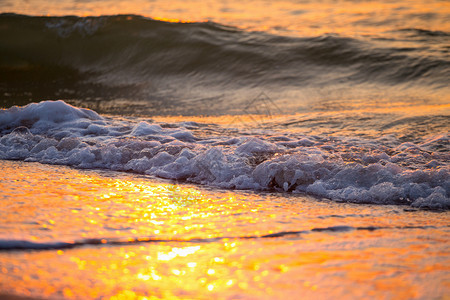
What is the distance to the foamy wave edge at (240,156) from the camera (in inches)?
104

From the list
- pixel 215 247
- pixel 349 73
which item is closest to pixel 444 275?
pixel 215 247

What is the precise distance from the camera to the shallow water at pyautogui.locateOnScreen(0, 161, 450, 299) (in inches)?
55.7

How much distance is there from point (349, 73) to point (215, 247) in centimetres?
568

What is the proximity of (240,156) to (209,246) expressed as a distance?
150 centimetres

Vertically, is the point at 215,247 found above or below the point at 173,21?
below

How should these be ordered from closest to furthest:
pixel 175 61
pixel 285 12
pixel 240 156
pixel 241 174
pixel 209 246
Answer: pixel 209 246 < pixel 241 174 < pixel 240 156 < pixel 175 61 < pixel 285 12

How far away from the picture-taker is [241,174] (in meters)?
2.89

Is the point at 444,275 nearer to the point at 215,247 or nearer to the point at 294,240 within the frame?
the point at 294,240

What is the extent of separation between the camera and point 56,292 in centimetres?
138

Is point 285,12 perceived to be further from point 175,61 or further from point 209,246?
point 209,246

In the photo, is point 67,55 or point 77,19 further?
point 77,19

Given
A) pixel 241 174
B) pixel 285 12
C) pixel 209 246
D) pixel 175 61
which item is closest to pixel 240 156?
pixel 241 174

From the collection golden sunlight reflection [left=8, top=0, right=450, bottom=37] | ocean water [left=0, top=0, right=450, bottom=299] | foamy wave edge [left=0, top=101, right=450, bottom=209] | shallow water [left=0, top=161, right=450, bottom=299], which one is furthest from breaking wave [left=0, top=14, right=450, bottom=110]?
shallow water [left=0, top=161, right=450, bottom=299]

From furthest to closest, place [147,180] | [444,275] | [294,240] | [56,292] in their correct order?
[147,180] < [294,240] < [444,275] < [56,292]
